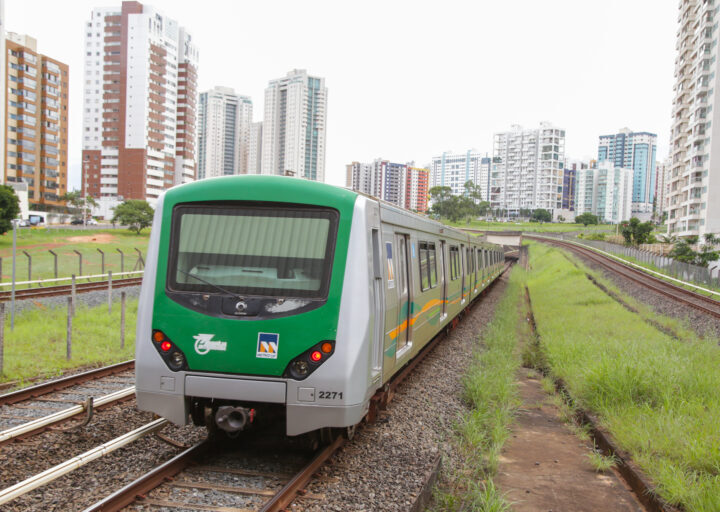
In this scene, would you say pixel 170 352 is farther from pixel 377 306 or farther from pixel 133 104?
pixel 133 104

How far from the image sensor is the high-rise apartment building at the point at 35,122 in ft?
266

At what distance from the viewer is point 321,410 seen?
5.55 m

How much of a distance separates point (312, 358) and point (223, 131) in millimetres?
165503

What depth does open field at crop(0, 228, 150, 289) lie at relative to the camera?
26.9 metres

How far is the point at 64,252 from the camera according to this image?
37.2 meters

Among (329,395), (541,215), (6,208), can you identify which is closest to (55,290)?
(329,395)

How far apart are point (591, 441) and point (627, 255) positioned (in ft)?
141

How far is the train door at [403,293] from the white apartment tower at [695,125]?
61.1m

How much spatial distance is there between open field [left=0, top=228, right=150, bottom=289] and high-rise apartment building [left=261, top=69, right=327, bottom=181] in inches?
3011

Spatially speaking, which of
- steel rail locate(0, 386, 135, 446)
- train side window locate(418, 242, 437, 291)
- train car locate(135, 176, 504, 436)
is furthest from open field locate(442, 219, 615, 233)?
train car locate(135, 176, 504, 436)

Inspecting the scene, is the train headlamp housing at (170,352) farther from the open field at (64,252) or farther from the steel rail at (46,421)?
the open field at (64,252)

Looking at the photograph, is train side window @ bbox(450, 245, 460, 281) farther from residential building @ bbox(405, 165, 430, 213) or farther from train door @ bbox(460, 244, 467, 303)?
residential building @ bbox(405, 165, 430, 213)

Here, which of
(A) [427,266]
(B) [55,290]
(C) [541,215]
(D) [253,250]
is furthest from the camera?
(C) [541,215]

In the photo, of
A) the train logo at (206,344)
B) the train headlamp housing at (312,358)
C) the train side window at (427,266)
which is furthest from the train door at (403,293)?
the train logo at (206,344)
